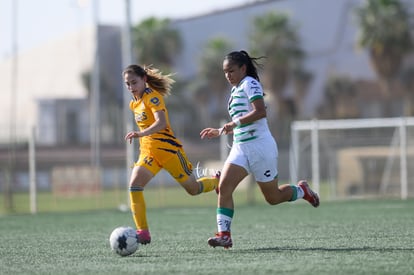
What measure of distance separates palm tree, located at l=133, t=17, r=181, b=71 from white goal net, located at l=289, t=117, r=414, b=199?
125 feet

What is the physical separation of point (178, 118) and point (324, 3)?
12.0 m

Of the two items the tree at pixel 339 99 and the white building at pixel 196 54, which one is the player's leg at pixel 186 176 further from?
the tree at pixel 339 99

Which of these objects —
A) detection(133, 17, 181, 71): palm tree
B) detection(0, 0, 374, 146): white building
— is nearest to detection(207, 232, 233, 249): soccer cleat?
detection(0, 0, 374, 146): white building

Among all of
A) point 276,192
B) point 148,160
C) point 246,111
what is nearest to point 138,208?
point 148,160

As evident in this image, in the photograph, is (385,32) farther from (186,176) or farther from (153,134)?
(153,134)

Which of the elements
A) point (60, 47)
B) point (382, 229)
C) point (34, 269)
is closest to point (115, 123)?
point (60, 47)

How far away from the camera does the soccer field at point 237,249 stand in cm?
827

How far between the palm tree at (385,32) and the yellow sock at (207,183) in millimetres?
46022

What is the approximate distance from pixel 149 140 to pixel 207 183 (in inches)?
45.5

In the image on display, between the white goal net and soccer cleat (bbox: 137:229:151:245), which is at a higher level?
the white goal net

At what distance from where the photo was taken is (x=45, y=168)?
3666 centimetres

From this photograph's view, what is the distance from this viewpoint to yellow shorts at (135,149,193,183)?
10.5m

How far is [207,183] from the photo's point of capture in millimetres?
11422

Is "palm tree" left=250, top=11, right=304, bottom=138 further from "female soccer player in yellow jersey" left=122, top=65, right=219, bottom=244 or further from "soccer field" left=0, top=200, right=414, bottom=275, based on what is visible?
"female soccer player in yellow jersey" left=122, top=65, right=219, bottom=244
